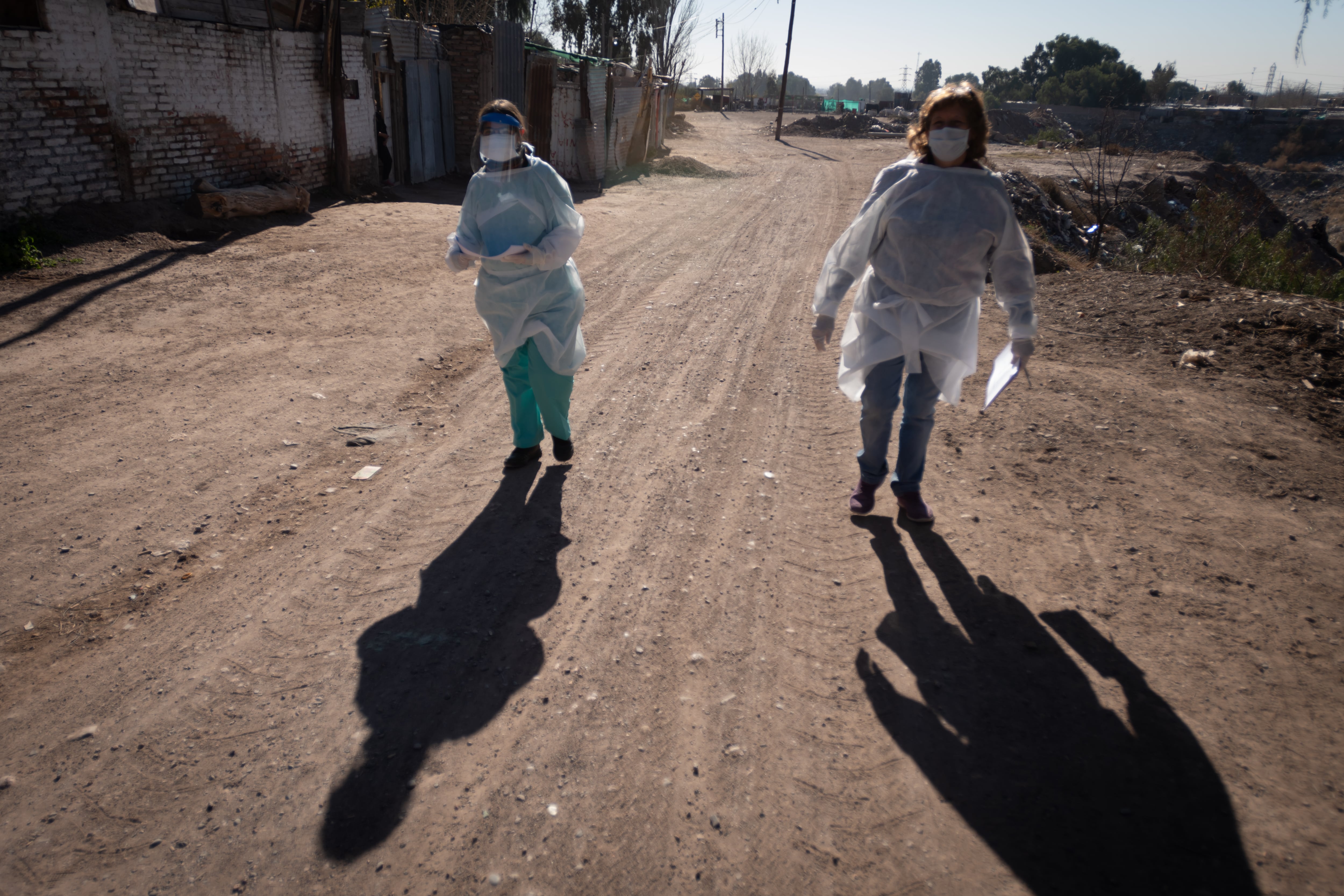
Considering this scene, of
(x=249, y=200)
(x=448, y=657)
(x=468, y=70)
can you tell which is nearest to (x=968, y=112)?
(x=448, y=657)

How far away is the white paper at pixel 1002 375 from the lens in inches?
117

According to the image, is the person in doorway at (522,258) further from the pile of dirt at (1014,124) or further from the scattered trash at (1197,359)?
the pile of dirt at (1014,124)

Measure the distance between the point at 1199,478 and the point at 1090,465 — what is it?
484mm

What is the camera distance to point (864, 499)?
3354 millimetres

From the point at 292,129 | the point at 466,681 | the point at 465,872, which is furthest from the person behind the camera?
the point at 292,129

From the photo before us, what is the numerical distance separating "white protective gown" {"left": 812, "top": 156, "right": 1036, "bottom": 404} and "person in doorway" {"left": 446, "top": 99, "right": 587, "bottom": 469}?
1.19 meters

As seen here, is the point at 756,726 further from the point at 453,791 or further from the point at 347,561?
the point at 347,561

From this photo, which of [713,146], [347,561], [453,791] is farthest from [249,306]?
[713,146]

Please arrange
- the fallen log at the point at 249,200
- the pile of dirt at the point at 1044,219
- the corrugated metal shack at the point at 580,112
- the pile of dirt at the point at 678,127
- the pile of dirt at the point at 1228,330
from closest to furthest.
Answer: the pile of dirt at the point at 1228,330
the fallen log at the point at 249,200
the pile of dirt at the point at 1044,219
the corrugated metal shack at the point at 580,112
the pile of dirt at the point at 678,127

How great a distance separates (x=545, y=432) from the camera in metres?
4.21

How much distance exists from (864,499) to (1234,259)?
26.9 feet

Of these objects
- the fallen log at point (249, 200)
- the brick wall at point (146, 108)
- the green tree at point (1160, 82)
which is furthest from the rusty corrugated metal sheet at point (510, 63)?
the green tree at point (1160, 82)

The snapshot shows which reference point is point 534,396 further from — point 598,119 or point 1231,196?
point 1231,196

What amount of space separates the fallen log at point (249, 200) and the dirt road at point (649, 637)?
3.66 m
